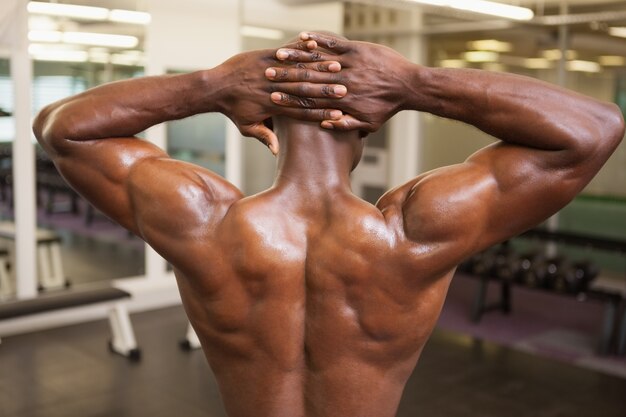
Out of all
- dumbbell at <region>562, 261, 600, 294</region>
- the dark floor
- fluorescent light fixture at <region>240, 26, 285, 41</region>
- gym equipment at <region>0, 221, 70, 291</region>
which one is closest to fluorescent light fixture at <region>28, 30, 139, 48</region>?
fluorescent light fixture at <region>240, 26, 285, 41</region>

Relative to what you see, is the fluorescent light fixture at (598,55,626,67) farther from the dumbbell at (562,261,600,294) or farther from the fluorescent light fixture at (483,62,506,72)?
the dumbbell at (562,261,600,294)

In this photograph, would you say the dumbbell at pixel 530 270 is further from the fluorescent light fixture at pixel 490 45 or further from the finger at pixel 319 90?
the finger at pixel 319 90

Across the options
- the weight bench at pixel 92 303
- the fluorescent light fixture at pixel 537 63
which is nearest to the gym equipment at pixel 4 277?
the weight bench at pixel 92 303

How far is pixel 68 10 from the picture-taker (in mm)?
4445

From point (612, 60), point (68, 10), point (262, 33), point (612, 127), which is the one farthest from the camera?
point (612, 60)

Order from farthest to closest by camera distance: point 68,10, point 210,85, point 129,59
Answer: point 129,59 < point 68,10 < point 210,85

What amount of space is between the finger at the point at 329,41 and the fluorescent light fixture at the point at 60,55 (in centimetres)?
391

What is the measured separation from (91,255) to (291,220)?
4804 millimetres

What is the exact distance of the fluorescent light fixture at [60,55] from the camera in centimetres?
439

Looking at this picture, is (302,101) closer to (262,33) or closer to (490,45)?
(262,33)

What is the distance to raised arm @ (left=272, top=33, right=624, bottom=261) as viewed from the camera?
925 millimetres

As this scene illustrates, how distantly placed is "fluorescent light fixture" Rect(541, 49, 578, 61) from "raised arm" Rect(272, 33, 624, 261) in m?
5.71

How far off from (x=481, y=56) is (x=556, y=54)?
772mm

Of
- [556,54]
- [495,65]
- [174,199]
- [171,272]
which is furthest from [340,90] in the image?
[495,65]
